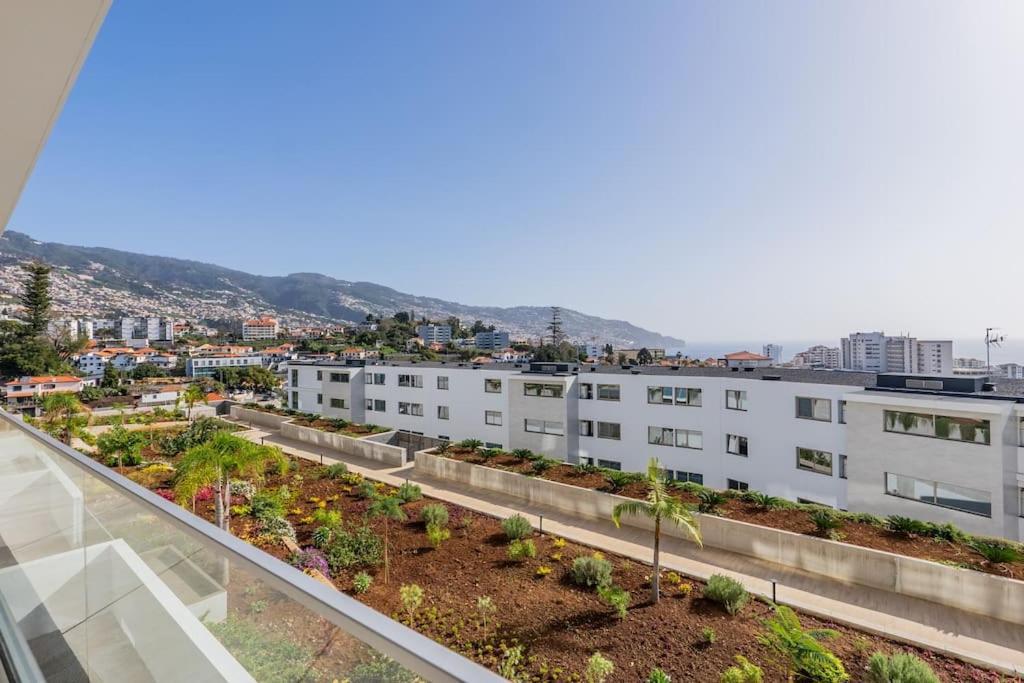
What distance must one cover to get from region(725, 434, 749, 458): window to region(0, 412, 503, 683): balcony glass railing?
17.8m

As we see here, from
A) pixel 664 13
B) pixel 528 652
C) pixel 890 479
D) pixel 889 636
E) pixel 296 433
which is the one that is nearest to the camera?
pixel 528 652

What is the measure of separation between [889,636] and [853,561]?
2.13m

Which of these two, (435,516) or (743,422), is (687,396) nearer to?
(743,422)

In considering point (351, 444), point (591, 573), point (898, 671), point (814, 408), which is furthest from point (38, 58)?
point (814, 408)

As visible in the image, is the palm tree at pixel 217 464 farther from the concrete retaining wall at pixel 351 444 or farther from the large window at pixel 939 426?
the large window at pixel 939 426

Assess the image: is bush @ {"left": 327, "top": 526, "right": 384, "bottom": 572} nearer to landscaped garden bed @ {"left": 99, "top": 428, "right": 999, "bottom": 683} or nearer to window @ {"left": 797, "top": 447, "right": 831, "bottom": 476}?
landscaped garden bed @ {"left": 99, "top": 428, "right": 999, "bottom": 683}

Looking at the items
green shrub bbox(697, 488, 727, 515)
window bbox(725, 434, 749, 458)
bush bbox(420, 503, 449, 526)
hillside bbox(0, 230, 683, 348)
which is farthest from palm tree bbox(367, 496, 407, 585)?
hillside bbox(0, 230, 683, 348)

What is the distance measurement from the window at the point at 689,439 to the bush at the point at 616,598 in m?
11.5

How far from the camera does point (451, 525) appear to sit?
32.5ft

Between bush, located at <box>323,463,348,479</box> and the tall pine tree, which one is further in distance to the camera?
the tall pine tree

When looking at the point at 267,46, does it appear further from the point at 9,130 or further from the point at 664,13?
the point at 9,130

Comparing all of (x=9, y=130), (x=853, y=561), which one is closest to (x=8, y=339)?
(x=9, y=130)

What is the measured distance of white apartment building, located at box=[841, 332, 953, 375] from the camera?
30.5 meters

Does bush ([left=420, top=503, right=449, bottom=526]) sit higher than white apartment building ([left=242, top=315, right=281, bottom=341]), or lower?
lower
